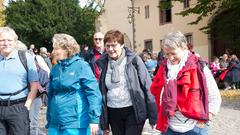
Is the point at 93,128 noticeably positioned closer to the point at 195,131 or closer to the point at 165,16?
the point at 195,131

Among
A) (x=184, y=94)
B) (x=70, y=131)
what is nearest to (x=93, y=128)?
(x=70, y=131)

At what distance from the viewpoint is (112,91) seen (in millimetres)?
5797

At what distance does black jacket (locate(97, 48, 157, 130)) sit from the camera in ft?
18.8

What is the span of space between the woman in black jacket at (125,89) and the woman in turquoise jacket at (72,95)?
421mm

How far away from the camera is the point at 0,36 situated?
5.74 m

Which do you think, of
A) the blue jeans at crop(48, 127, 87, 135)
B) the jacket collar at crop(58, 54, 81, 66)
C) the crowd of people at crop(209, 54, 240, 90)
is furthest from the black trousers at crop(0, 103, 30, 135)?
the crowd of people at crop(209, 54, 240, 90)

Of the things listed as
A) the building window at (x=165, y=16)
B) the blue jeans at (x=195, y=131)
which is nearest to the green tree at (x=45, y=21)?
the building window at (x=165, y=16)

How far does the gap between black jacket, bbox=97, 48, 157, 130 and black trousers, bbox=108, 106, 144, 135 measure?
0.06 metres

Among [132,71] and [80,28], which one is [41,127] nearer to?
[132,71]

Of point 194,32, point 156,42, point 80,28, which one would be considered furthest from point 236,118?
point 80,28

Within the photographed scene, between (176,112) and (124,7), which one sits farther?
(124,7)

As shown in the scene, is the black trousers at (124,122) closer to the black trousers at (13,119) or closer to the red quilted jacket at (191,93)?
the red quilted jacket at (191,93)

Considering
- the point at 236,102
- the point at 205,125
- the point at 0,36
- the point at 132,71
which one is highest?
the point at 0,36

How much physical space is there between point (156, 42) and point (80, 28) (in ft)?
42.7
